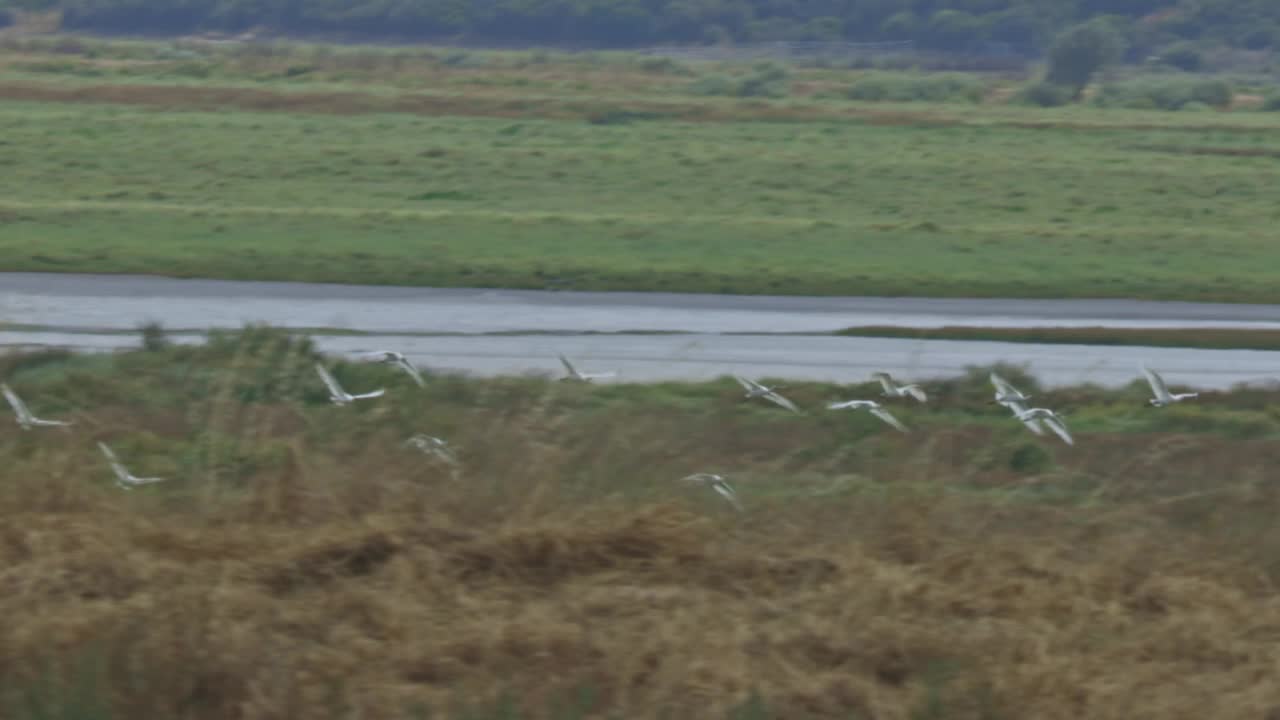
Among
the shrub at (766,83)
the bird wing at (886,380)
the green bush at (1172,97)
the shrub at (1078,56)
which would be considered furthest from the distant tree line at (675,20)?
the bird wing at (886,380)

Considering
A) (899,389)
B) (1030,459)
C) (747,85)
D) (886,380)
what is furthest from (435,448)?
A: (747,85)

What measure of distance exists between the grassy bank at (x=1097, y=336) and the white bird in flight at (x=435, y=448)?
13.8m

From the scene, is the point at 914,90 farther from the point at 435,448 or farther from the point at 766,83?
the point at 435,448

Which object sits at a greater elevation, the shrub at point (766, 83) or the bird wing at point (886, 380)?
the shrub at point (766, 83)

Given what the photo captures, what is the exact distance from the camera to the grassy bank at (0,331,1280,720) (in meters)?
5.96

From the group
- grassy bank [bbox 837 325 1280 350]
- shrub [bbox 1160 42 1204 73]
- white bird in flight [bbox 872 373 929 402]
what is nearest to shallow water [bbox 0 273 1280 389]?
grassy bank [bbox 837 325 1280 350]

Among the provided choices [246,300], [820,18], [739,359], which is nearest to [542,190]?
[246,300]

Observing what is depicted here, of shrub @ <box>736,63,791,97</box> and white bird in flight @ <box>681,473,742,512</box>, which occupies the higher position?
shrub @ <box>736,63,791,97</box>

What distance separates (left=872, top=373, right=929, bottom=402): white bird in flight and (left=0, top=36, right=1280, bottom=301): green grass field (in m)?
10.2

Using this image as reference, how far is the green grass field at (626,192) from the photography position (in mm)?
28094

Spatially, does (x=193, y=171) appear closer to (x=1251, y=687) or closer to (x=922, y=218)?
(x=922, y=218)

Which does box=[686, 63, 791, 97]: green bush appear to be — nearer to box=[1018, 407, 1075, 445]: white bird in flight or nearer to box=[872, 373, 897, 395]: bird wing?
box=[872, 373, 897, 395]: bird wing

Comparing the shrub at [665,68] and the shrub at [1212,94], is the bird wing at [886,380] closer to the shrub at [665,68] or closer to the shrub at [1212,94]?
the shrub at [1212,94]

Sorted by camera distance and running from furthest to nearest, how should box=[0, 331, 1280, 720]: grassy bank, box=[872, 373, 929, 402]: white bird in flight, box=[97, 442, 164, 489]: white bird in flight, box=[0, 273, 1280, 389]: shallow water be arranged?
box=[0, 273, 1280, 389]: shallow water
box=[872, 373, 929, 402]: white bird in flight
box=[97, 442, 164, 489]: white bird in flight
box=[0, 331, 1280, 720]: grassy bank
